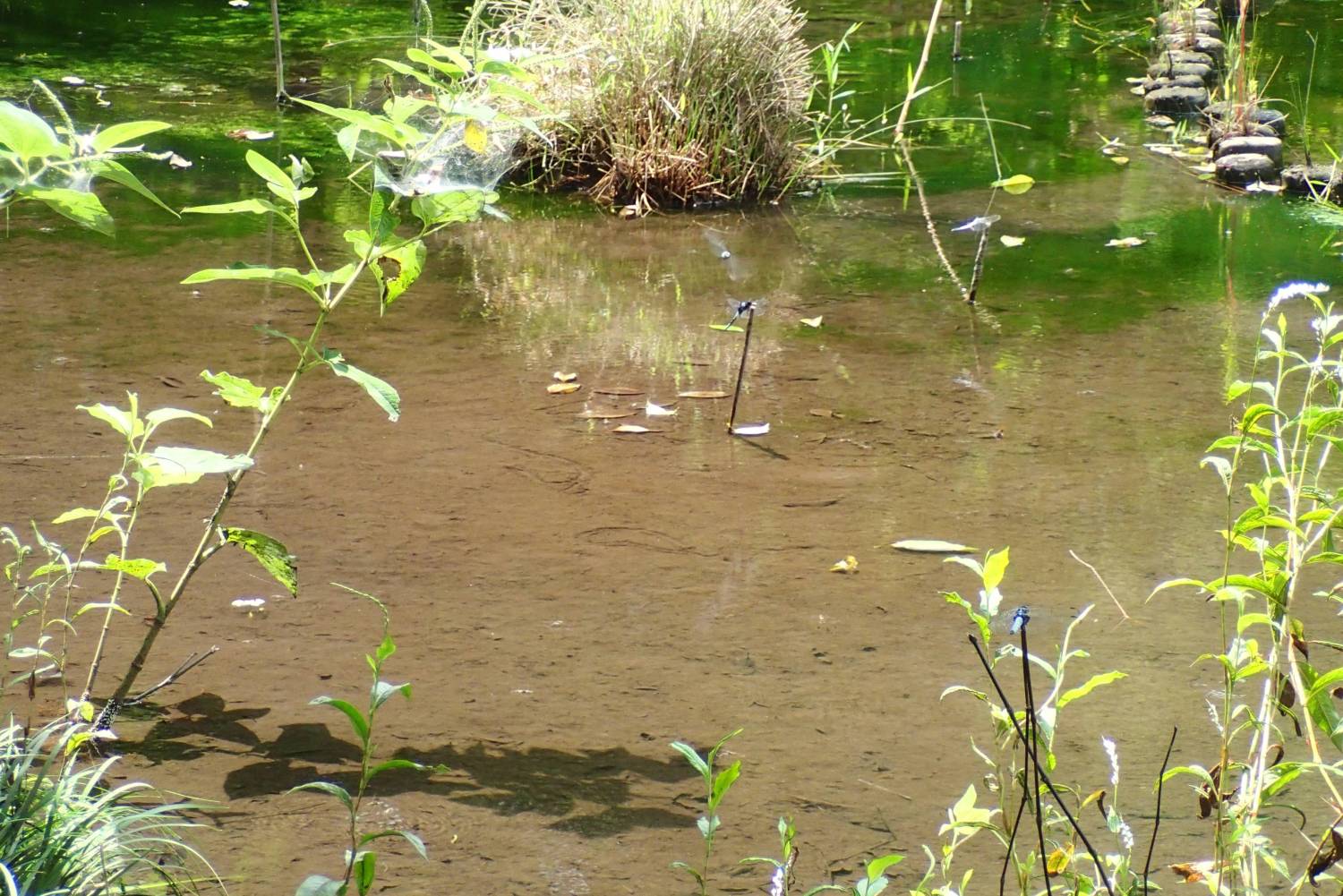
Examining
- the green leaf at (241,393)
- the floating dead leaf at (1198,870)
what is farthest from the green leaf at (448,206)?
the floating dead leaf at (1198,870)

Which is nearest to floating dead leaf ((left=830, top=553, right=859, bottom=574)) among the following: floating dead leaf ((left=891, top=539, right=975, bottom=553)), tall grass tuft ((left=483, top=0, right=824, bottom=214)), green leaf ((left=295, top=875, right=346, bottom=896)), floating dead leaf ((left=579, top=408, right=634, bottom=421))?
floating dead leaf ((left=891, top=539, right=975, bottom=553))

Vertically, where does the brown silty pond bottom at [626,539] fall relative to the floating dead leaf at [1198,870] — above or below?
below

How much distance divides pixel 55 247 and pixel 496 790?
4158 millimetres

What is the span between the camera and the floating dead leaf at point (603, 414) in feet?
15.1

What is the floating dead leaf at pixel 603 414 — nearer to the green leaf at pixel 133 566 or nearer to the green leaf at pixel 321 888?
the green leaf at pixel 133 566

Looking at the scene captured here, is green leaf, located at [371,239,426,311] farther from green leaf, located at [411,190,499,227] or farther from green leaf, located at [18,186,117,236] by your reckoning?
green leaf, located at [18,186,117,236]

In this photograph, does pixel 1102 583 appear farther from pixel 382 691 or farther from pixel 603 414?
pixel 382 691

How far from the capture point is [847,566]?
370cm

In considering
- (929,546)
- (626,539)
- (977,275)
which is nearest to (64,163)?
(626,539)

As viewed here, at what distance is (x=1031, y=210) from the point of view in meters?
7.16

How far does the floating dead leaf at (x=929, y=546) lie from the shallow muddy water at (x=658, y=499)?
5 cm

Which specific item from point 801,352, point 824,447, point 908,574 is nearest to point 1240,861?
point 908,574

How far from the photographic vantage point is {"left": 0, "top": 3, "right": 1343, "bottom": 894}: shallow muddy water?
2.76 m

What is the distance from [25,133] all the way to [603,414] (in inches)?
119
